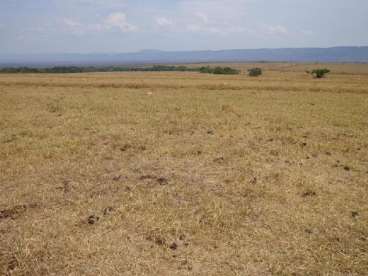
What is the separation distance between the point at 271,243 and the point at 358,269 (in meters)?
1.30

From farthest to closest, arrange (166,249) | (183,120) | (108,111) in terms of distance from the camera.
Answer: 1. (108,111)
2. (183,120)
3. (166,249)

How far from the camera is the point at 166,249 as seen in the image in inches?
242

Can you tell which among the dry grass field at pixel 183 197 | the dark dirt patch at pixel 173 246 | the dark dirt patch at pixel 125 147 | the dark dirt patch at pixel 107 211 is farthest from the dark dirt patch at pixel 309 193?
the dark dirt patch at pixel 125 147

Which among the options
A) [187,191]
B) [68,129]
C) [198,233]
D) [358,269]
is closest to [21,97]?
[68,129]

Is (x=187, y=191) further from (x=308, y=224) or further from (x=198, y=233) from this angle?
(x=308, y=224)

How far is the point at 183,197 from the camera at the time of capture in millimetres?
8164

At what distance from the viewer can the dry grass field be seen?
588 cm

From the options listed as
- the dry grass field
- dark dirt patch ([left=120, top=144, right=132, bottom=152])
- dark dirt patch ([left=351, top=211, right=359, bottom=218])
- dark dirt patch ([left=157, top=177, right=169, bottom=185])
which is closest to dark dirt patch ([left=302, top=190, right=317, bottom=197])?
the dry grass field

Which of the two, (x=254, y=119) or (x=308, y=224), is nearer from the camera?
(x=308, y=224)

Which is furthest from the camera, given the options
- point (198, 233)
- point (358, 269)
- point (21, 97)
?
point (21, 97)

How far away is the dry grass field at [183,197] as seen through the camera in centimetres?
588

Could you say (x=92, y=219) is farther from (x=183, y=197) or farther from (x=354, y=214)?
(x=354, y=214)

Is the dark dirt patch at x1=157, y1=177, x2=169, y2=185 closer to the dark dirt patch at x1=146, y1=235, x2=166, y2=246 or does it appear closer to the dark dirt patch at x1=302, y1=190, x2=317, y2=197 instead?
the dark dirt patch at x1=146, y1=235, x2=166, y2=246

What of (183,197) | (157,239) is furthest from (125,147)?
(157,239)
